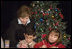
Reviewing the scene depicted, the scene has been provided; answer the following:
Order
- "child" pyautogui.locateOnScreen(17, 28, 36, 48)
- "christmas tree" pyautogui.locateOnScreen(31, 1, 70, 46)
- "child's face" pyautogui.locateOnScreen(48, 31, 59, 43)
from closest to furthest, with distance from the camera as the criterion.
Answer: "child" pyautogui.locateOnScreen(17, 28, 36, 48), "child's face" pyautogui.locateOnScreen(48, 31, 59, 43), "christmas tree" pyautogui.locateOnScreen(31, 1, 70, 46)

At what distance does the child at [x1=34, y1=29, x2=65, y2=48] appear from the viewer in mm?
3045

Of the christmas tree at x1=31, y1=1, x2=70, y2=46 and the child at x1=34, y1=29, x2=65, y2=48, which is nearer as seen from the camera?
the child at x1=34, y1=29, x2=65, y2=48

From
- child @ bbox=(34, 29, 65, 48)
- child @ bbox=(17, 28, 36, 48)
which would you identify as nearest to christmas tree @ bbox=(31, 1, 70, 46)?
child @ bbox=(34, 29, 65, 48)

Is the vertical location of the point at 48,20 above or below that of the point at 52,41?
above

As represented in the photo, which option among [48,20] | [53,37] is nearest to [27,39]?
[53,37]

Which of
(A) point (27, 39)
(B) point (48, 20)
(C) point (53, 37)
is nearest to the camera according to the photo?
(A) point (27, 39)

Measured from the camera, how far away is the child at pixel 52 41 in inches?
120

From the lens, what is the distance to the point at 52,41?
3094 millimetres

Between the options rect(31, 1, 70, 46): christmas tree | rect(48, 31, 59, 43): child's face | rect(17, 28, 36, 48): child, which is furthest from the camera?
rect(31, 1, 70, 46): christmas tree

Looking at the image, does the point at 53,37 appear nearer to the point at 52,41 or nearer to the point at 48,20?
the point at 52,41

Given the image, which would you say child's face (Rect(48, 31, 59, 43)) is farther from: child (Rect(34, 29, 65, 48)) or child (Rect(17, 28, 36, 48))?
child (Rect(17, 28, 36, 48))

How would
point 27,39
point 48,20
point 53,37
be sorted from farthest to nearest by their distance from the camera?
point 48,20, point 53,37, point 27,39

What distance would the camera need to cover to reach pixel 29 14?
2.85 m

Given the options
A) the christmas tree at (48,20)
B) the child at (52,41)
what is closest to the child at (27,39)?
the child at (52,41)
